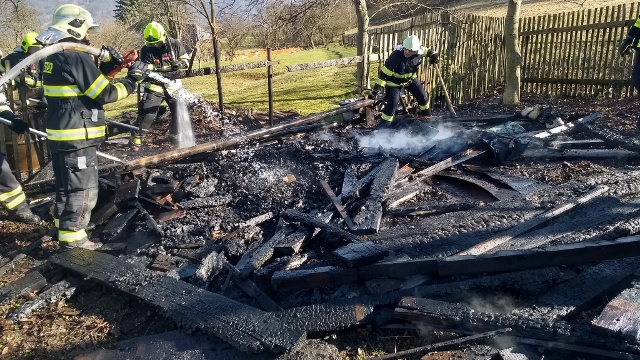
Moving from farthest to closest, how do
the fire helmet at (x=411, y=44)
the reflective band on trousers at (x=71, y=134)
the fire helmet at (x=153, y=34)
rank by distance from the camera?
the fire helmet at (x=153, y=34) → the fire helmet at (x=411, y=44) → the reflective band on trousers at (x=71, y=134)

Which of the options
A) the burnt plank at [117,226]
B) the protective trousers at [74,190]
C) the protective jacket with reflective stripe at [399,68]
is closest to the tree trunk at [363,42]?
the protective jacket with reflective stripe at [399,68]

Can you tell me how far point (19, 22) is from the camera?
2250cm

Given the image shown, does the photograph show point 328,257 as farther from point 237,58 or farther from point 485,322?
point 237,58

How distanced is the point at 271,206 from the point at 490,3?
26812 mm

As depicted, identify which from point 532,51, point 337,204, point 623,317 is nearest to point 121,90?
point 337,204

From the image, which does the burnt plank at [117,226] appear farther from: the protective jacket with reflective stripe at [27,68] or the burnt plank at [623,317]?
the protective jacket with reflective stripe at [27,68]

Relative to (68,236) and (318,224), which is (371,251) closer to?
(318,224)

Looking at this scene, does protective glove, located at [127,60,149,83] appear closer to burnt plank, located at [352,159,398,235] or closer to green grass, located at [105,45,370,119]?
burnt plank, located at [352,159,398,235]

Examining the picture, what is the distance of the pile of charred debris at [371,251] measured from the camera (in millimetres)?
3105

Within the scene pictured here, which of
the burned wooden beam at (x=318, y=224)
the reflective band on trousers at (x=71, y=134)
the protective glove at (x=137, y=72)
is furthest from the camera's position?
the protective glove at (x=137, y=72)

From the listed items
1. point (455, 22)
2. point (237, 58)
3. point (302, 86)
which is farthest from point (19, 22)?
point (455, 22)

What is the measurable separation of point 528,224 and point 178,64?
756 cm

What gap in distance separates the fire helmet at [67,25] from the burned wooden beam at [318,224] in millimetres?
2935

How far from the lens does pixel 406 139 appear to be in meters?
7.86
